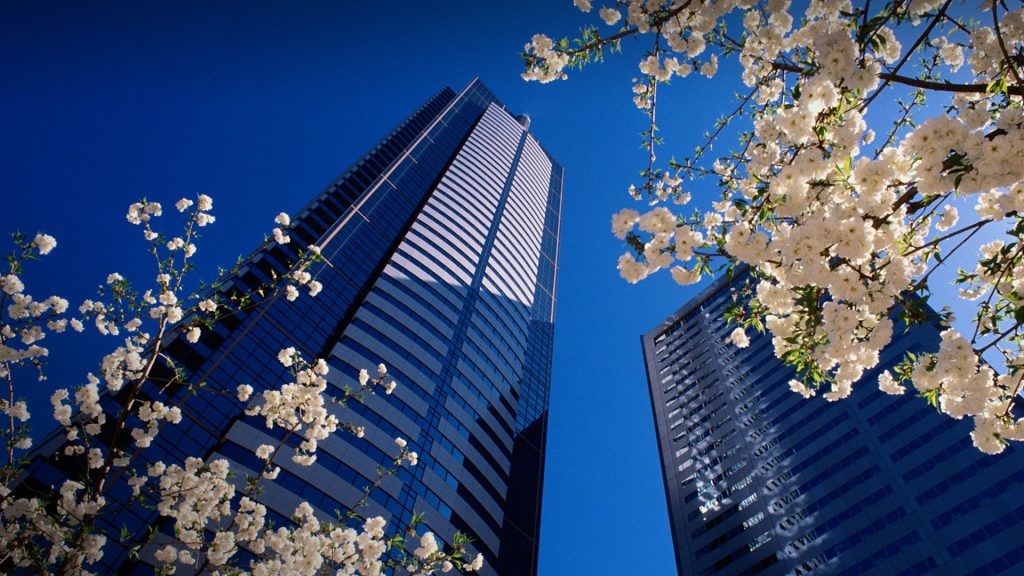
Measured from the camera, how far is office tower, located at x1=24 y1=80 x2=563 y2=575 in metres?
30.7

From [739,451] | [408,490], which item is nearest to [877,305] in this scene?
[408,490]

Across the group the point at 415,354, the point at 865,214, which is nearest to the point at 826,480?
the point at 415,354

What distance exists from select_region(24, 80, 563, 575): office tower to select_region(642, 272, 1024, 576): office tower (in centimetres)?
2302

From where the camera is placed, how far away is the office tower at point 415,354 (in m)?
30.7

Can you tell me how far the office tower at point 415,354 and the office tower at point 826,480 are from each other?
23019mm

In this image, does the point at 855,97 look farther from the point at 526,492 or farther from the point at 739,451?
the point at 739,451

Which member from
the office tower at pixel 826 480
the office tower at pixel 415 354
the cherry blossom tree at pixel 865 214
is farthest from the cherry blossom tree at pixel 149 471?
the office tower at pixel 826 480

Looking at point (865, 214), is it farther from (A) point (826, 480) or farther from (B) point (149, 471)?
(A) point (826, 480)

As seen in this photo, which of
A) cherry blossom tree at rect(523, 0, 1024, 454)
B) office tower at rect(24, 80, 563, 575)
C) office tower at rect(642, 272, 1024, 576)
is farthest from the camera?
office tower at rect(642, 272, 1024, 576)

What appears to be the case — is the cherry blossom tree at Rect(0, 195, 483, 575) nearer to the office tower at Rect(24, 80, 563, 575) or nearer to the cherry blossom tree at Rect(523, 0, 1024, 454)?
the cherry blossom tree at Rect(523, 0, 1024, 454)

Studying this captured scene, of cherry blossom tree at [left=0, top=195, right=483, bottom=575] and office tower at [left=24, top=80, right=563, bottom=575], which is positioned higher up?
office tower at [left=24, top=80, right=563, bottom=575]

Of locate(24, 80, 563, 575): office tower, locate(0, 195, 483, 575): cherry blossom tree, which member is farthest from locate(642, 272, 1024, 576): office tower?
locate(0, 195, 483, 575): cherry blossom tree

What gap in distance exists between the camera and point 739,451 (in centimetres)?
7194

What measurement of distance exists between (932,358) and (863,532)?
62.3m
